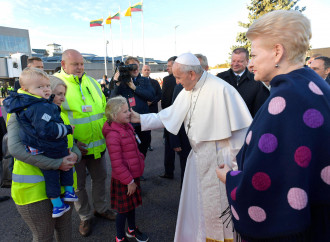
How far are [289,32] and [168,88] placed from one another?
370 cm

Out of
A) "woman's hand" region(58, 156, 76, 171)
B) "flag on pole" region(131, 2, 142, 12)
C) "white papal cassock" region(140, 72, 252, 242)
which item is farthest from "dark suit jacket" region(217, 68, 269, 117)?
Result: "flag on pole" region(131, 2, 142, 12)

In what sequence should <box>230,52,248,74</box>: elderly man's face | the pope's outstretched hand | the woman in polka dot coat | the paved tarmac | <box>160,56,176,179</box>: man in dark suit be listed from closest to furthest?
the woman in polka dot coat, the pope's outstretched hand, the paved tarmac, <box>230,52,248,74</box>: elderly man's face, <box>160,56,176,179</box>: man in dark suit

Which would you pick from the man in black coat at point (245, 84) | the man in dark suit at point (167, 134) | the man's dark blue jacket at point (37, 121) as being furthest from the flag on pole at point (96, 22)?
the man's dark blue jacket at point (37, 121)

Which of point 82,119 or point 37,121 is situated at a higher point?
point 37,121

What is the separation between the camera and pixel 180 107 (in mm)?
2447

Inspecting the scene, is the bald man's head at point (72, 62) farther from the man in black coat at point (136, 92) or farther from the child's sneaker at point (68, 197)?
the child's sneaker at point (68, 197)

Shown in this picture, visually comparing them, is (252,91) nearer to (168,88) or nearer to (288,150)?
(168,88)

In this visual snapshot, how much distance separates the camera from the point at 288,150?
35.6 inches

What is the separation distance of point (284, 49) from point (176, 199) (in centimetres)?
305

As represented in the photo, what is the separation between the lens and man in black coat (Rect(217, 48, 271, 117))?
3.52 meters

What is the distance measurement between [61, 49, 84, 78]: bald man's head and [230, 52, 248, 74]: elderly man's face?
257 cm

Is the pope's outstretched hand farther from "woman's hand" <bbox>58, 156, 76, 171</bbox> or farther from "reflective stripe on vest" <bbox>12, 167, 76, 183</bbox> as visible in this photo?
"reflective stripe on vest" <bbox>12, 167, 76, 183</bbox>

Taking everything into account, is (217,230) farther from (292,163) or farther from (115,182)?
(292,163)

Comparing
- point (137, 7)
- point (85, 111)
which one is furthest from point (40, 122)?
point (137, 7)
